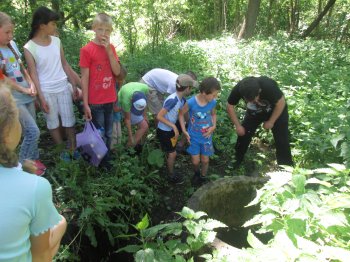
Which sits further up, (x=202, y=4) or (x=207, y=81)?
(x=202, y=4)

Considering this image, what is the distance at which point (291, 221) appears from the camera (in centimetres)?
157

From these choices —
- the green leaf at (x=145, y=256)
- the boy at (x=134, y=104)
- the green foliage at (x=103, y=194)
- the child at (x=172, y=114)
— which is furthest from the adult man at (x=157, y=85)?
the green leaf at (x=145, y=256)

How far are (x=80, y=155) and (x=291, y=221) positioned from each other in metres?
2.56

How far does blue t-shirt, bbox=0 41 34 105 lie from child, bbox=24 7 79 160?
0.12m

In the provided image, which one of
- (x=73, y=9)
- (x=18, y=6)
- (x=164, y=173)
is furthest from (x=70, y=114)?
(x=18, y=6)

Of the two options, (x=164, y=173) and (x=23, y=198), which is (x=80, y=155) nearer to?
(x=164, y=173)

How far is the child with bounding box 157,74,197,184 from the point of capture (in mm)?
3656

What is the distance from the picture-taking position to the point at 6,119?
1259 mm

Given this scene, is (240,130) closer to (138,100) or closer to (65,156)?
(138,100)

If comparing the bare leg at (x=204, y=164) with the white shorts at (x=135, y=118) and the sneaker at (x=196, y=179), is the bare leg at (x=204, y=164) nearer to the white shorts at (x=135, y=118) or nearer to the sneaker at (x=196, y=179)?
the sneaker at (x=196, y=179)

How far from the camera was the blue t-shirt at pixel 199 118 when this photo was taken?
3711 millimetres

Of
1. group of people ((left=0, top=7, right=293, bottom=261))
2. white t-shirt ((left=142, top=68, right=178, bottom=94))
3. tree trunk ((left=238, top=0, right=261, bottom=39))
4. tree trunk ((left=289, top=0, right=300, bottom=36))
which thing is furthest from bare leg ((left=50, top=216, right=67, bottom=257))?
tree trunk ((left=289, top=0, right=300, bottom=36))

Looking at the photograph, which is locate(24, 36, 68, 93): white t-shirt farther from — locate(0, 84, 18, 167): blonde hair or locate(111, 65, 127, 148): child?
locate(0, 84, 18, 167): blonde hair

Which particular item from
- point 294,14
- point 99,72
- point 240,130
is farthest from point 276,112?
point 294,14
